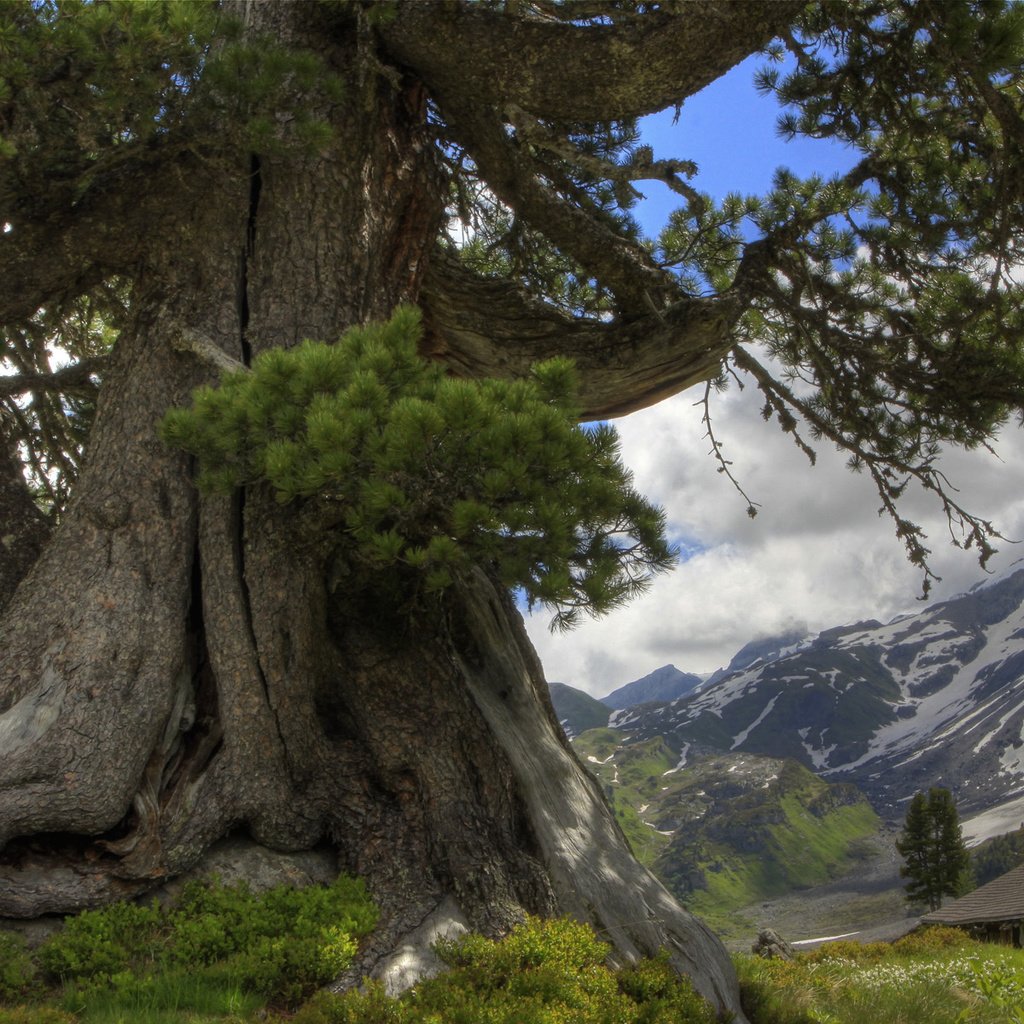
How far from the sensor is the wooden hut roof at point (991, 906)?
4831 cm

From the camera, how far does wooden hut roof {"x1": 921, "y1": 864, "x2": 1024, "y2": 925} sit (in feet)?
159

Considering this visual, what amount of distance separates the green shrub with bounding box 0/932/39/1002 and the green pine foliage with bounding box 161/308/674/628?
3094 millimetres

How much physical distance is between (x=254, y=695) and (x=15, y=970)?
7.21ft

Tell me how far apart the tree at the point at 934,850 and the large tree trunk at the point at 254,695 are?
77877mm

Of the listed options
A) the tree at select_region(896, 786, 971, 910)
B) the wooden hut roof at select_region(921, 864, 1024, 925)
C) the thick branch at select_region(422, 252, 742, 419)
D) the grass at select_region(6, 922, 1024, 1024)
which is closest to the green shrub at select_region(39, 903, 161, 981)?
the grass at select_region(6, 922, 1024, 1024)

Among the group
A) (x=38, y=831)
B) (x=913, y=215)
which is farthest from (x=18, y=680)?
(x=913, y=215)

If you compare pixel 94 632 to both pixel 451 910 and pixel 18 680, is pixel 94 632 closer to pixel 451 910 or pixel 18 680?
pixel 18 680

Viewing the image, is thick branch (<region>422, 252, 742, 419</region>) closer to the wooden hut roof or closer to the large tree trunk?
the large tree trunk

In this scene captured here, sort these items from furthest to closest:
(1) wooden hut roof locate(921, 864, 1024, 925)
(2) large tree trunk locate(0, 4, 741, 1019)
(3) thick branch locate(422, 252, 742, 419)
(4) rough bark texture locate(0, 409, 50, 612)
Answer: (1) wooden hut roof locate(921, 864, 1024, 925), (3) thick branch locate(422, 252, 742, 419), (4) rough bark texture locate(0, 409, 50, 612), (2) large tree trunk locate(0, 4, 741, 1019)

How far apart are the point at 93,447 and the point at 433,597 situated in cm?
307

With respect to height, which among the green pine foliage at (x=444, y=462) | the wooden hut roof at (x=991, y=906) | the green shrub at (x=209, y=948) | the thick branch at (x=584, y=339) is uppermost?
the thick branch at (x=584, y=339)

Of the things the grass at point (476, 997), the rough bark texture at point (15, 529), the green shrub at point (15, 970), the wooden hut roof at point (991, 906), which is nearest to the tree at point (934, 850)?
the wooden hut roof at point (991, 906)

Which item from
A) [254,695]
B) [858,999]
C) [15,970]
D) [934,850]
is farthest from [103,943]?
[934,850]

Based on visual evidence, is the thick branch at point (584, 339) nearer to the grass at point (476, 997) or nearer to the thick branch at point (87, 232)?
the thick branch at point (87, 232)
